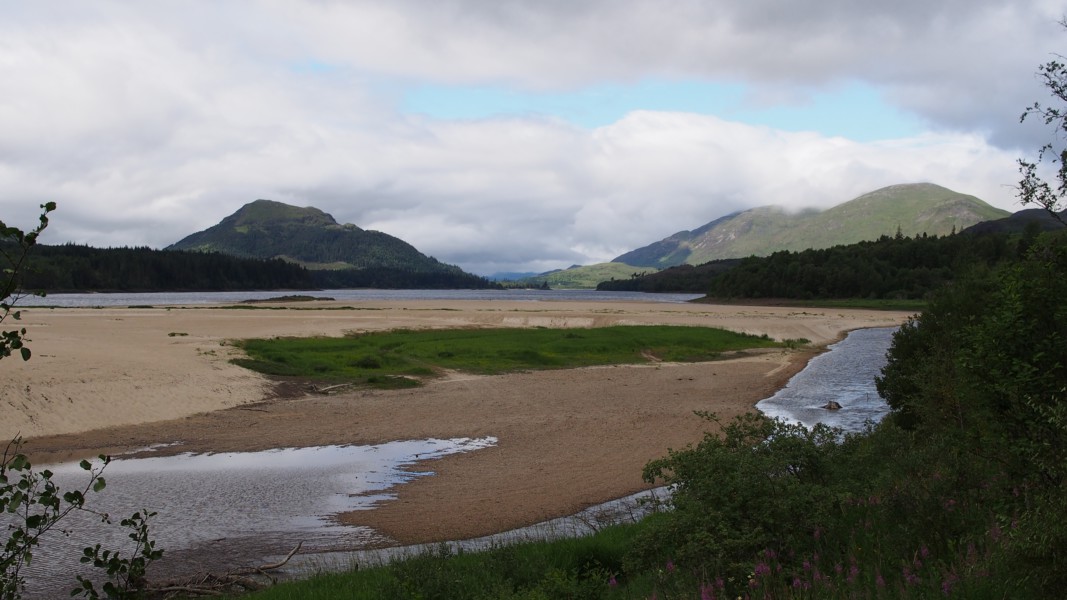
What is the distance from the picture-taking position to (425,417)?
26.8 m

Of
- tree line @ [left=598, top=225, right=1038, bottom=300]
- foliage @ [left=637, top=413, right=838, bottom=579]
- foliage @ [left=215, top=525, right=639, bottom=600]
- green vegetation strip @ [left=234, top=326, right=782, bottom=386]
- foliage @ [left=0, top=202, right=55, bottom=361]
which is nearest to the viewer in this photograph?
foliage @ [left=0, top=202, right=55, bottom=361]

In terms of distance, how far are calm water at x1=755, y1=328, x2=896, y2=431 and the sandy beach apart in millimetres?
1399

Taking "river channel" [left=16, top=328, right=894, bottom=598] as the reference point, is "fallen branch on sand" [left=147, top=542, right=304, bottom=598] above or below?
above

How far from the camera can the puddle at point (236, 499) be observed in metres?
12.6

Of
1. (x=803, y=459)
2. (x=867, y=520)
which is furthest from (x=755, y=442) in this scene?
(x=867, y=520)

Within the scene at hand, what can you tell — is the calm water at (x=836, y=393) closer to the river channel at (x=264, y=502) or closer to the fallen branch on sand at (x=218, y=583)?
the river channel at (x=264, y=502)

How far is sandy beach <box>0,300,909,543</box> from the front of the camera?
16.6 meters

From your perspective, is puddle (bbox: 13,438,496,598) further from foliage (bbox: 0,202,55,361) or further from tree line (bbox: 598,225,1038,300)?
tree line (bbox: 598,225,1038,300)

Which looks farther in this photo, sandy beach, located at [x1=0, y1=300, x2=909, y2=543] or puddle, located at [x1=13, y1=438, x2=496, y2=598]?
sandy beach, located at [x1=0, y1=300, x2=909, y2=543]

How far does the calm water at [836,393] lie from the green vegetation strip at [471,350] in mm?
7513

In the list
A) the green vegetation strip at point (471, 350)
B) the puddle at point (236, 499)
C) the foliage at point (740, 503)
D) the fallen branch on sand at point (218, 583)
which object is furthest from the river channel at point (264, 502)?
the green vegetation strip at point (471, 350)

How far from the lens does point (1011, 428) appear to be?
26.2 feet

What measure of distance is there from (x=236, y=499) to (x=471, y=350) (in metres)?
30.3

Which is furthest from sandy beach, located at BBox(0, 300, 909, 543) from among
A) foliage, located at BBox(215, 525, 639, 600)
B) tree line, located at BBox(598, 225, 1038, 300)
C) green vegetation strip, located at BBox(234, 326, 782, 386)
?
tree line, located at BBox(598, 225, 1038, 300)
